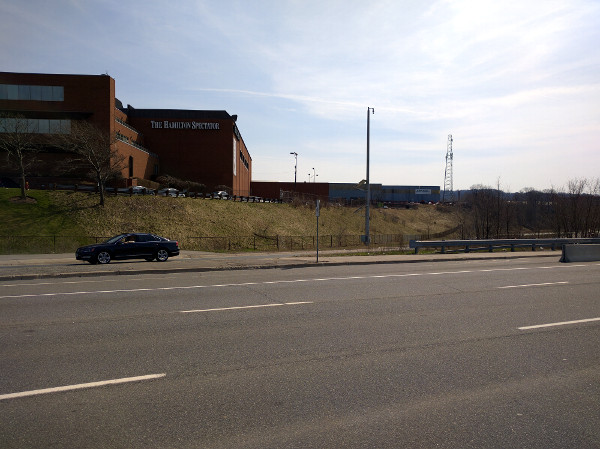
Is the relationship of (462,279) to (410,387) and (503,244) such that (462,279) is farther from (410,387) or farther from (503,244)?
(503,244)

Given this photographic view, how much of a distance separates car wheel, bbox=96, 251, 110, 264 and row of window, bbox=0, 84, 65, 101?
4039 centimetres

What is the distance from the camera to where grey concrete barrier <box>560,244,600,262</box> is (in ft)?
77.9

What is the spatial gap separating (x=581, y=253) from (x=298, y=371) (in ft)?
77.4

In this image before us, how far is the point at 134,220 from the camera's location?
4112 centimetres

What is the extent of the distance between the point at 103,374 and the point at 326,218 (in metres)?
58.6

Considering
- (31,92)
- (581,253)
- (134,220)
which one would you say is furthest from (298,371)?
(31,92)

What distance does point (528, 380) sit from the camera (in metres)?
5.82

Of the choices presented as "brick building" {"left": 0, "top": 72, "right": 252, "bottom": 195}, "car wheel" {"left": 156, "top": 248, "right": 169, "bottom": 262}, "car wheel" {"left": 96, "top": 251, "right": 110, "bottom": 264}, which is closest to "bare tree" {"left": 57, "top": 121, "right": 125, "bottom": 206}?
"brick building" {"left": 0, "top": 72, "right": 252, "bottom": 195}

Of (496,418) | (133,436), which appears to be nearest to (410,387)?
(496,418)

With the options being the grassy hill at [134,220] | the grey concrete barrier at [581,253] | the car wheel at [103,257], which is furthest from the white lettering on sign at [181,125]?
the grey concrete barrier at [581,253]

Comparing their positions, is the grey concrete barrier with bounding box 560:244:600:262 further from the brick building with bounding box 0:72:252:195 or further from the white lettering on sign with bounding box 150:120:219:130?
the white lettering on sign with bounding box 150:120:219:130

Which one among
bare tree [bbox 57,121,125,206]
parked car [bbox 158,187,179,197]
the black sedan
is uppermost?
bare tree [bbox 57,121,125,206]

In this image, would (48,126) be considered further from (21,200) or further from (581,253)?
(581,253)

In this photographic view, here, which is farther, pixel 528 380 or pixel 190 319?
pixel 190 319
